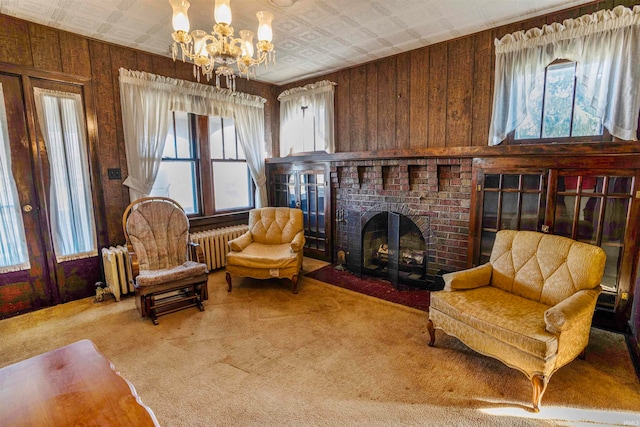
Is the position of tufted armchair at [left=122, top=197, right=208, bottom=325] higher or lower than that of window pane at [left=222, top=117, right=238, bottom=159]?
lower

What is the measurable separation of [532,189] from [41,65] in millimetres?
4749

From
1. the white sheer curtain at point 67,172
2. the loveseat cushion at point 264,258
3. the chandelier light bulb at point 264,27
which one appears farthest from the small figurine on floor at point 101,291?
the chandelier light bulb at point 264,27

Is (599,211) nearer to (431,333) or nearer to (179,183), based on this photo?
(431,333)

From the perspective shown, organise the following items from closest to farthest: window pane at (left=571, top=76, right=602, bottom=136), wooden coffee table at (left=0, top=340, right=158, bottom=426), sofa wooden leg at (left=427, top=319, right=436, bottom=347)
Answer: wooden coffee table at (left=0, top=340, right=158, bottom=426)
sofa wooden leg at (left=427, top=319, right=436, bottom=347)
window pane at (left=571, top=76, right=602, bottom=136)

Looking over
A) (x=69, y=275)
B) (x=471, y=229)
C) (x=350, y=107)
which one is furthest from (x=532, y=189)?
(x=69, y=275)

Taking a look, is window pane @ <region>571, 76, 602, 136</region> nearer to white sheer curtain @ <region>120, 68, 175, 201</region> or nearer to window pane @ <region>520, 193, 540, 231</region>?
window pane @ <region>520, 193, 540, 231</region>

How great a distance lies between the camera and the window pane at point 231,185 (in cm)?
457

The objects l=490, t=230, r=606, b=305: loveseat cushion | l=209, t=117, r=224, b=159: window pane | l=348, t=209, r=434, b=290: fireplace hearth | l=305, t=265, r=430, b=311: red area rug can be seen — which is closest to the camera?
l=490, t=230, r=606, b=305: loveseat cushion

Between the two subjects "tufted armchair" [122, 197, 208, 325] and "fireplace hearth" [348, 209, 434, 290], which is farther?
"fireplace hearth" [348, 209, 434, 290]

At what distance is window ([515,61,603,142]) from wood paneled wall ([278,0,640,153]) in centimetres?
38

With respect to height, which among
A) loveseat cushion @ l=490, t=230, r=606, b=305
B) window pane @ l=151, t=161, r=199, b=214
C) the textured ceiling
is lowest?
loveseat cushion @ l=490, t=230, r=606, b=305

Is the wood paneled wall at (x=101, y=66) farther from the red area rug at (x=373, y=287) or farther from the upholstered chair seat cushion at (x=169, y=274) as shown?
the red area rug at (x=373, y=287)

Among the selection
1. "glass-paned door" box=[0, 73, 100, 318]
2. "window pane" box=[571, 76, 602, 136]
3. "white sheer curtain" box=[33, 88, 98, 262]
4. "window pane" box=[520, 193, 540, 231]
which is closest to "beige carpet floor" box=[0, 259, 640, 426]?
"glass-paned door" box=[0, 73, 100, 318]

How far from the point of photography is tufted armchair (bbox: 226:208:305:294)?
138 inches
